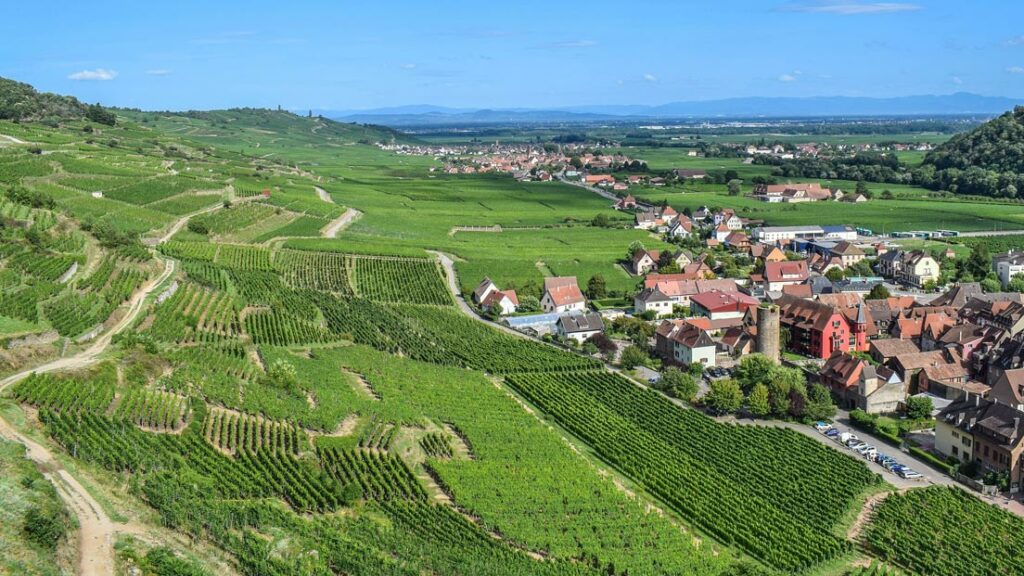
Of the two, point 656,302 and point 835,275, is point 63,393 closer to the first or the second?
point 656,302

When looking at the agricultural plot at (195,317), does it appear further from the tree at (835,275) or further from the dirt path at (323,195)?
the dirt path at (323,195)

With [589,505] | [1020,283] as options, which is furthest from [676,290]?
[589,505]

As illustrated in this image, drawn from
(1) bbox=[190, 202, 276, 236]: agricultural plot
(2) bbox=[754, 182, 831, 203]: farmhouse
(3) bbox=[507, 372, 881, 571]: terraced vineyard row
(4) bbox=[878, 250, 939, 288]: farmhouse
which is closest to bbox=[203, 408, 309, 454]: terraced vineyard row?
(3) bbox=[507, 372, 881, 571]: terraced vineyard row

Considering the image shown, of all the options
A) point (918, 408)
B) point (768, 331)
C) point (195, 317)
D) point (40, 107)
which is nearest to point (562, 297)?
point (768, 331)

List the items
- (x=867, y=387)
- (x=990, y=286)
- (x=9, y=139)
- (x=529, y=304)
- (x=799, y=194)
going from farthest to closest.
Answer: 1. (x=799, y=194)
2. (x=9, y=139)
3. (x=990, y=286)
4. (x=529, y=304)
5. (x=867, y=387)

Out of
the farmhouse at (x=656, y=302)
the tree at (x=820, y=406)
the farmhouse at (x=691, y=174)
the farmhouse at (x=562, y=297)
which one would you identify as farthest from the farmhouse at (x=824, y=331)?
the farmhouse at (x=691, y=174)

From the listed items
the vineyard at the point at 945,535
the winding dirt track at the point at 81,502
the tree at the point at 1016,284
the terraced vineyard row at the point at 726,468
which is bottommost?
the vineyard at the point at 945,535

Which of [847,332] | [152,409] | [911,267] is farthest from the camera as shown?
[911,267]
